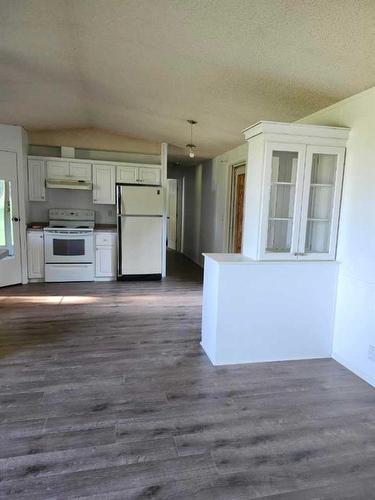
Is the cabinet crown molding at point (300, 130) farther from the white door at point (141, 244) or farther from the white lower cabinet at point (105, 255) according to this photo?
the white lower cabinet at point (105, 255)

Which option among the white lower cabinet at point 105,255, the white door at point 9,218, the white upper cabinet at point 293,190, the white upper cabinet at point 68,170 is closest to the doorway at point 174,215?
the white lower cabinet at point 105,255

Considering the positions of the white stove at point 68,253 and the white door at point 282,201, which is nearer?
the white door at point 282,201

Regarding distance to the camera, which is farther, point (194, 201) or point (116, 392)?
point (194, 201)

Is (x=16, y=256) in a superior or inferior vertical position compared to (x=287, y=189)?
inferior

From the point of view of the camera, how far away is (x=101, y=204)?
20.0 feet

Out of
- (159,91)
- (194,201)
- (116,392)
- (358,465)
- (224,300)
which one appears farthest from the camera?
(194,201)

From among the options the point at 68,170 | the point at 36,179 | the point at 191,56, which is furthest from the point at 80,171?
the point at 191,56

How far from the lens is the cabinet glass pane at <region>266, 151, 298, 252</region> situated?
2.79 m

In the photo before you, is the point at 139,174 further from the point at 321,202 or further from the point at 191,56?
the point at 321,202

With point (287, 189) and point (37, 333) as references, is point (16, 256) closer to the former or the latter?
point (37, 333)

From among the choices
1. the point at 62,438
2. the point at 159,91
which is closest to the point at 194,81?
the point at 159,91

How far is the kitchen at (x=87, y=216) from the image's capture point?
5.31 m

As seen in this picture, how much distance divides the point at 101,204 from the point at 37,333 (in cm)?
326

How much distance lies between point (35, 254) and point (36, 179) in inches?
49.4
